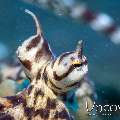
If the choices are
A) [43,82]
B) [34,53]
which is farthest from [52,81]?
[34,53]

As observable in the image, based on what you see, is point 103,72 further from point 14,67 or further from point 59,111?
point 59,111

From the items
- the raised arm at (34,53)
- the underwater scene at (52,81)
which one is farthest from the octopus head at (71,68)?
the raised arm at (34,53)

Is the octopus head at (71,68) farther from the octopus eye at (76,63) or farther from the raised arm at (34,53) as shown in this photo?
the raised arm at (34,53)

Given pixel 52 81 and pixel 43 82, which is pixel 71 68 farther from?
pixel 43 82

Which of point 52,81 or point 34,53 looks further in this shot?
point 34,53

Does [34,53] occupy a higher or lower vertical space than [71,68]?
higher

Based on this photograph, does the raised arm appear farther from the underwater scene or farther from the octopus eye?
the octopus eye

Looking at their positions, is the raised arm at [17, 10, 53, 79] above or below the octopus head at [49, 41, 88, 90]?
above

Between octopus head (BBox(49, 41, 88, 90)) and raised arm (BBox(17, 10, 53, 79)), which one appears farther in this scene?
raised arm (BBox(17, 10, 53, 79))

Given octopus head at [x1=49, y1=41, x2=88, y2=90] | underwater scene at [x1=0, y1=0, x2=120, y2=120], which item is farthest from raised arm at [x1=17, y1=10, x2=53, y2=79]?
octopus head at [x1=49, y1=41, x2=88, y2=90]

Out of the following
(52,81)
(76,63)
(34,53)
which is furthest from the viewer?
(34,53)
